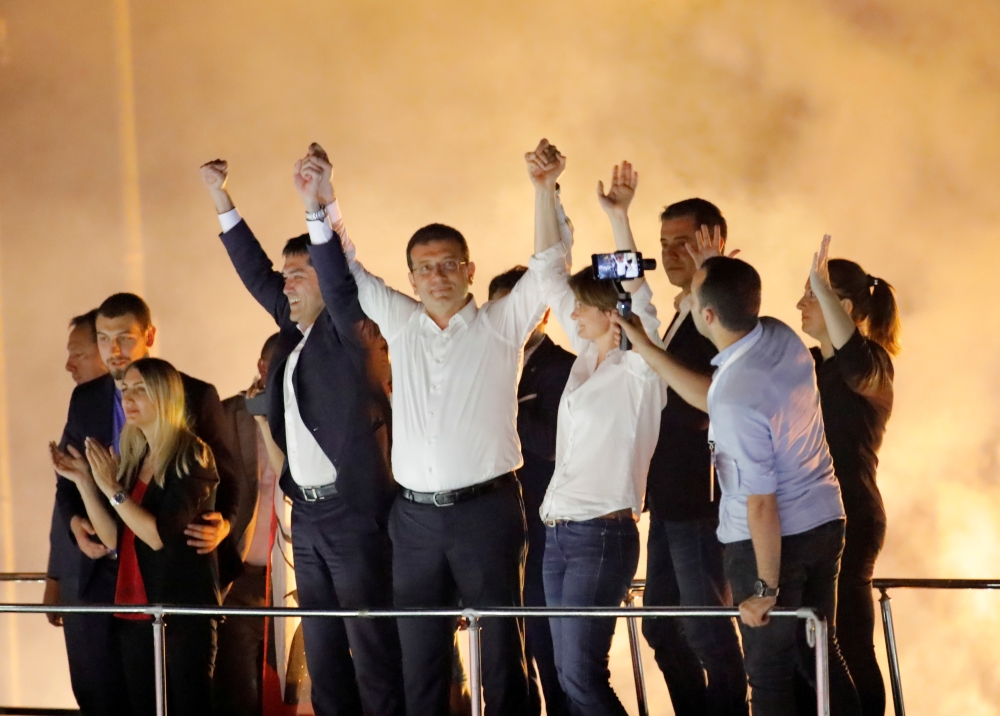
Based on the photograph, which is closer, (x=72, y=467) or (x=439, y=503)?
(x=439, y=503)

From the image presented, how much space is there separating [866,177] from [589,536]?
361 centimetres

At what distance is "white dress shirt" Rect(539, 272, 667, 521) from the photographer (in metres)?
3.18

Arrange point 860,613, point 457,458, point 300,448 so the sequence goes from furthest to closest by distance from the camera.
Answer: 1. point 300,448
2. point 860,613
3. point 457,458

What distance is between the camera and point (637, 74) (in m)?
6.24

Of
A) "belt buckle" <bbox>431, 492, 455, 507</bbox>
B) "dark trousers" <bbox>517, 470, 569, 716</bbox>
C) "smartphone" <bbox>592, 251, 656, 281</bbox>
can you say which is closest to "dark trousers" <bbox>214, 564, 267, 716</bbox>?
"dark trousers" <bbox>517, 470, 569, 716</bbox>

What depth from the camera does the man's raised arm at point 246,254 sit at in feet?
13.0

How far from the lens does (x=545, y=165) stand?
3.30 meters

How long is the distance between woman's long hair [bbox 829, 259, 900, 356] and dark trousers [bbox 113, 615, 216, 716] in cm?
212

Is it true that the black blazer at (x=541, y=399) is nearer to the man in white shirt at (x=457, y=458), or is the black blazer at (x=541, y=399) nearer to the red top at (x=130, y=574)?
the man in white shirt at (x=457, y=458)

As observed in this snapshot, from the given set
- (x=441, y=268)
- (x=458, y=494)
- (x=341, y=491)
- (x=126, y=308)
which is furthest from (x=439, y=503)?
(x=126, y=308)

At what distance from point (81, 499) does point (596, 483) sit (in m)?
1.85

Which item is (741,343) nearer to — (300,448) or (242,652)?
(300,448)

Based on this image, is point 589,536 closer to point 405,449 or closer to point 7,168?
point 405,449

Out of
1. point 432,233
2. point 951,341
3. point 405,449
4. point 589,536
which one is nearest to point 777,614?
point 589,536
